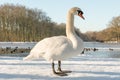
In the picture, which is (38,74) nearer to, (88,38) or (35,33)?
(35,33)

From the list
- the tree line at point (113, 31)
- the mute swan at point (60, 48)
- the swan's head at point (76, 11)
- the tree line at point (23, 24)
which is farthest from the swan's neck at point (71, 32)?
the tree line at point (113, 31)

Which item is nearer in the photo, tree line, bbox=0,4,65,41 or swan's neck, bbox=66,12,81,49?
swan's neck, bbox=66,12,81,49

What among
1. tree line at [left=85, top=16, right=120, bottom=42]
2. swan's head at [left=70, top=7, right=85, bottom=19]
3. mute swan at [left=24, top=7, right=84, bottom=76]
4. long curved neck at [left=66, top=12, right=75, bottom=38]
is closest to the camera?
mute swan at [left=24, top=7, right=84, bottom=76]

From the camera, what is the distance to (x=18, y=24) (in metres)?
98.1

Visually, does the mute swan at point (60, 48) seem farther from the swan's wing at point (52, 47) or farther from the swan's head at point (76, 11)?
the swan's head at point (76, 11)

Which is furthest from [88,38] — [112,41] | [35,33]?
[35,33]

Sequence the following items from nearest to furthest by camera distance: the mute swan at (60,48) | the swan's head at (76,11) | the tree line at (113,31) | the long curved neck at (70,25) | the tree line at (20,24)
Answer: the mute swan at (60,48), the long curved neck at (70,25), the swan's head at (76,11), the tree line at (20,24), the tree line at (113,31)

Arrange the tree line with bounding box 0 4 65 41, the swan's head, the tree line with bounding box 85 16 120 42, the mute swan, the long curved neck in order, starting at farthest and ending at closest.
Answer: the tree line with bounding box 85 16 120 42 < the tree line with bounding box 0 4 65 41 < the swan's head < the long curved neck < the mute swan

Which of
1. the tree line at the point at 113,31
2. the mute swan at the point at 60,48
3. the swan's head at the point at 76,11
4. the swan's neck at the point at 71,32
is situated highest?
the tree line at the point at 113,31

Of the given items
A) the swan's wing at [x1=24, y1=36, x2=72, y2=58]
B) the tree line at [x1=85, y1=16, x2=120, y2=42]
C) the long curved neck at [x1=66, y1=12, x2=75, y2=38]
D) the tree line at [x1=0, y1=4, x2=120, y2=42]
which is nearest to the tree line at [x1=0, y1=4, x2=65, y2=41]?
the tree line at [x1=0, y1=4, x2=120, y2=42]

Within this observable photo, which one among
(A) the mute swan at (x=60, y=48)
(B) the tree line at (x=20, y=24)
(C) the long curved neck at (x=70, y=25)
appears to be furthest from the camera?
(B) the tree line at (x=20, y=24)

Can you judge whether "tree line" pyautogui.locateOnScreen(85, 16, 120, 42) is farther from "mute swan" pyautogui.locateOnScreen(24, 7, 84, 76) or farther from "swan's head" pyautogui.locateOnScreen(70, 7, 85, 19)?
"mute swan" pyautogui.locateOnScreen(24, 7, 84, 76)

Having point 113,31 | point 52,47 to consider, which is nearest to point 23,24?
point 113,31

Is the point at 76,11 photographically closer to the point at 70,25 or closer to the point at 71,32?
the point at 70,25
